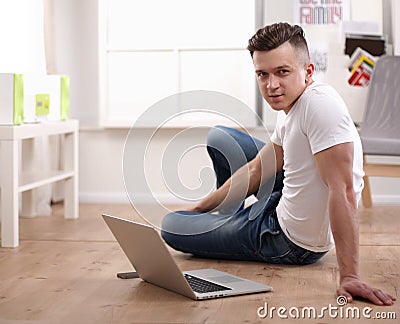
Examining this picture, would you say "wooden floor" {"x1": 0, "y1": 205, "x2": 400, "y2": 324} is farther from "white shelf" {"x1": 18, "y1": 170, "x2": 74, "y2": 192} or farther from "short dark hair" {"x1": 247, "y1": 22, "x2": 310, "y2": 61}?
"short dark hair" {"x1": 247, "y1": 22, "x2": 310, "y2": 61}

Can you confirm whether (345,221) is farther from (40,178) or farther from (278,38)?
(40,178)

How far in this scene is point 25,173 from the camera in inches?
145

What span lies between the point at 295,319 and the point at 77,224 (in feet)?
6.12

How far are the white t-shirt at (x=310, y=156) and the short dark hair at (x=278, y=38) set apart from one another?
128mm

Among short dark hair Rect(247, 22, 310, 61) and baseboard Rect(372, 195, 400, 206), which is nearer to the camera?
short dark hair Rect(247, 22, 310, 61)

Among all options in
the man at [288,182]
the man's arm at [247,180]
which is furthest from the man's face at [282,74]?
the man's arm at [247,180]

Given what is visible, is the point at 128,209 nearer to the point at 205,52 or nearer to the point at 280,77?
the point at 205,52

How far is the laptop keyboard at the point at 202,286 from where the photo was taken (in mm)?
2060

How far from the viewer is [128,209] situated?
4059 mm

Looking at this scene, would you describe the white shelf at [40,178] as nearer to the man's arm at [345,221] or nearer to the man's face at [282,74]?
the man's face at [282,74]

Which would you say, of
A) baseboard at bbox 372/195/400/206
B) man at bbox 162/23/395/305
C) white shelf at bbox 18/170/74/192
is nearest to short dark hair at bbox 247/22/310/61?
man at bbox 162/23/395/305

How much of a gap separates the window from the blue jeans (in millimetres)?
1514

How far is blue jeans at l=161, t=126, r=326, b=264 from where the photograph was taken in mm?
2408

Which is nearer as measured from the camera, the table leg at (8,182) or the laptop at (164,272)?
the laptop at (164,272)
